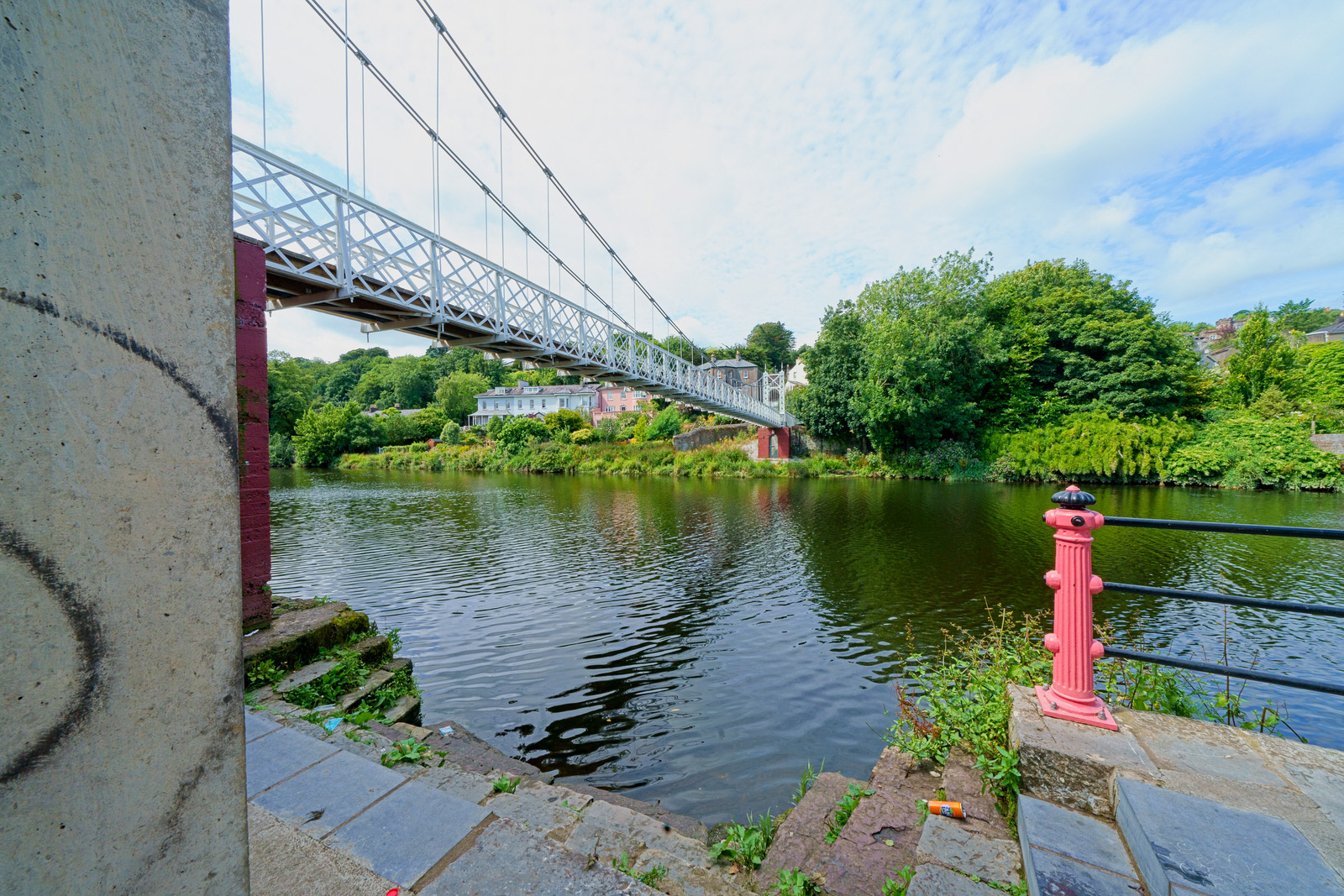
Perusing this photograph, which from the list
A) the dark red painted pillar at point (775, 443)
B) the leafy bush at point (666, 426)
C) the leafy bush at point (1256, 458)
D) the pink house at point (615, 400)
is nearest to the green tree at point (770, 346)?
the pink house at point (615, 400)

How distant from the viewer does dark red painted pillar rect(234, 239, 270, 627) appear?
380 centimetres

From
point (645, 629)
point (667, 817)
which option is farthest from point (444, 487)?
point (667, 817)

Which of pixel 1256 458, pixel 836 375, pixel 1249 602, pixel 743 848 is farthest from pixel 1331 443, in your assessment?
pixel 743 848

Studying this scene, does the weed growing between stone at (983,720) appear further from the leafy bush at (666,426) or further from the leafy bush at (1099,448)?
the leafy bush at (666,426)

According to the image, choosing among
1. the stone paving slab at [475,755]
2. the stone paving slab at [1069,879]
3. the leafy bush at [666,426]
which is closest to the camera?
the stone paving slab at [1069,879]

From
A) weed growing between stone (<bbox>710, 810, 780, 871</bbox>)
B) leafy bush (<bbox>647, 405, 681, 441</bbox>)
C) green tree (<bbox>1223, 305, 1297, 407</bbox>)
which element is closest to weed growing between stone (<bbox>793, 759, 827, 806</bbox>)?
weed growing between stone (<bbox>710, 810, 780, 871</bbox>)

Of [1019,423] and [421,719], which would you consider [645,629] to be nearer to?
[421,719]

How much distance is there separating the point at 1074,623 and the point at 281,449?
4853 centimetres

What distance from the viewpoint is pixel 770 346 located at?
5956 centimetres

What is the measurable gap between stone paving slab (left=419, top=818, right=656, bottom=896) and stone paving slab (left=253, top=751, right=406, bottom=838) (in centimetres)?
56

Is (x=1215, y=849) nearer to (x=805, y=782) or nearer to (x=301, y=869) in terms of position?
(x=805, y=782)

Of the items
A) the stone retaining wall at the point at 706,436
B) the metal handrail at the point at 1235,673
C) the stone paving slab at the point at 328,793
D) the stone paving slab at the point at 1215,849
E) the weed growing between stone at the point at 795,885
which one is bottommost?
the weed growing between stone at the point at 795,885

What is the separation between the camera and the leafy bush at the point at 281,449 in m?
39.9

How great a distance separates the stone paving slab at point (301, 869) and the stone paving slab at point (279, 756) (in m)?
0.39
